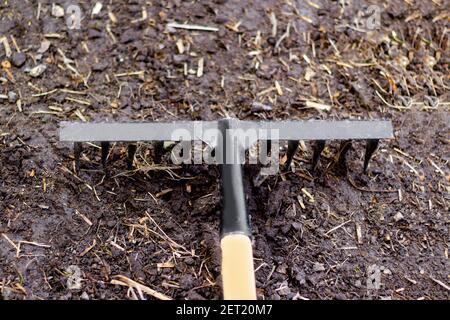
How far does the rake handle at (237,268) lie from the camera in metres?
2.05

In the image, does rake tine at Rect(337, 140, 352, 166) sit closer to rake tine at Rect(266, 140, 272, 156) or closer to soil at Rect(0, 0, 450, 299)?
soil at Rect(0, 0, 450, 299)

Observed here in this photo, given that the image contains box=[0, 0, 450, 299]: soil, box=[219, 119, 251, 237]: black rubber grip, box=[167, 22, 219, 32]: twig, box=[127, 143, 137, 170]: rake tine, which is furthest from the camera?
box=[167, 22, 219, 32]: twig

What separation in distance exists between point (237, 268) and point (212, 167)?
573 mm

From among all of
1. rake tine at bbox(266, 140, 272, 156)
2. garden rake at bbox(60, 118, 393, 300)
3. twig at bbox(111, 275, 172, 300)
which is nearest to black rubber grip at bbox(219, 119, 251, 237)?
garden rake at bbox(60, 118, 393, 300)

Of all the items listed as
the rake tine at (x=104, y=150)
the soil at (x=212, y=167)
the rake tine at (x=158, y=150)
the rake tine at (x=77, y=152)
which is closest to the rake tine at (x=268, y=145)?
the soil at (x=212, y=167)

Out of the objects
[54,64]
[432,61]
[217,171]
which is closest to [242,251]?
[217,171]

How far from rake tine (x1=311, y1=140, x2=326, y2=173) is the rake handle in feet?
1.73

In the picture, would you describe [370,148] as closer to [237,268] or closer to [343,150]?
[343,150]

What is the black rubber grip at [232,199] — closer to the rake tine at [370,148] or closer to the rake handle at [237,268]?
the rake handle at [237,268]

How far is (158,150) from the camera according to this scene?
2445 mm

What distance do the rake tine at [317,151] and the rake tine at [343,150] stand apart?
11 centimetres

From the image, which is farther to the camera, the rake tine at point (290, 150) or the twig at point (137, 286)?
the rake tine at point (290, 150)

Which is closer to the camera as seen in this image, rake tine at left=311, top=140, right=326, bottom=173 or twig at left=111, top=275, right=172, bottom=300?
twig at left=111, top=275, right=172, bottom=300

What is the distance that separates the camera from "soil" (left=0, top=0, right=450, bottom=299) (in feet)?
7.62
